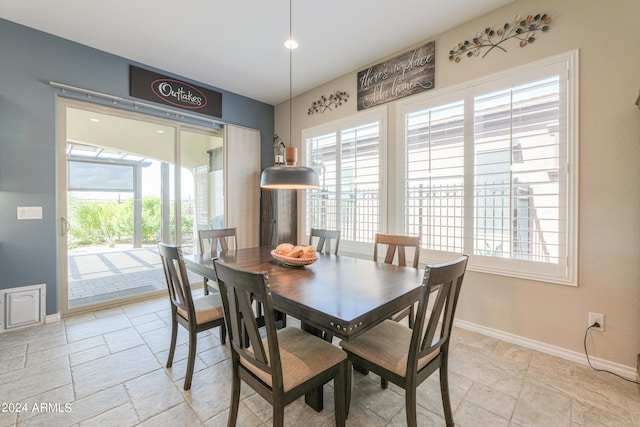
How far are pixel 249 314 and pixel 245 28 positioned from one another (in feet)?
9.02

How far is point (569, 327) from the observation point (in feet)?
7.19

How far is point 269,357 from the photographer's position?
125 centimetres

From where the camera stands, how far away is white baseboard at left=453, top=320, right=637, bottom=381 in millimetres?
1975

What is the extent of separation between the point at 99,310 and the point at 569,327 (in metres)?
4.65

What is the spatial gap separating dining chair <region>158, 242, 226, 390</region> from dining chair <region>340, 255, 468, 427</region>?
→ 3.30 feet

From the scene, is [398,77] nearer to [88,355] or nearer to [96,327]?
[88,355]

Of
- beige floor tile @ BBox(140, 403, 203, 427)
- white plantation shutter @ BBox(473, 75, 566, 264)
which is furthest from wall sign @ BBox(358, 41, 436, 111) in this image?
beige floor tile @ BBox(140, 403, 203, 427)

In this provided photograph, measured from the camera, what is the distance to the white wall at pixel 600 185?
195 cm

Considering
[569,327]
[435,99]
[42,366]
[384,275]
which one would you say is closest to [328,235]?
[384,275]

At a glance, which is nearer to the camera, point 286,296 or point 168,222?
point 286,296

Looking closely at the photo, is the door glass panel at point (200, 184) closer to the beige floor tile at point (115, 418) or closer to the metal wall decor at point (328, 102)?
the metal wall decor at point (328, 102)

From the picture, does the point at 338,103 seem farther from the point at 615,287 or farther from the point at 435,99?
the point at 615,287

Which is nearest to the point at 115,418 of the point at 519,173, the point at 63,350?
the point at 63,350

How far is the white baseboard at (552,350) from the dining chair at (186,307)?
235 cm
